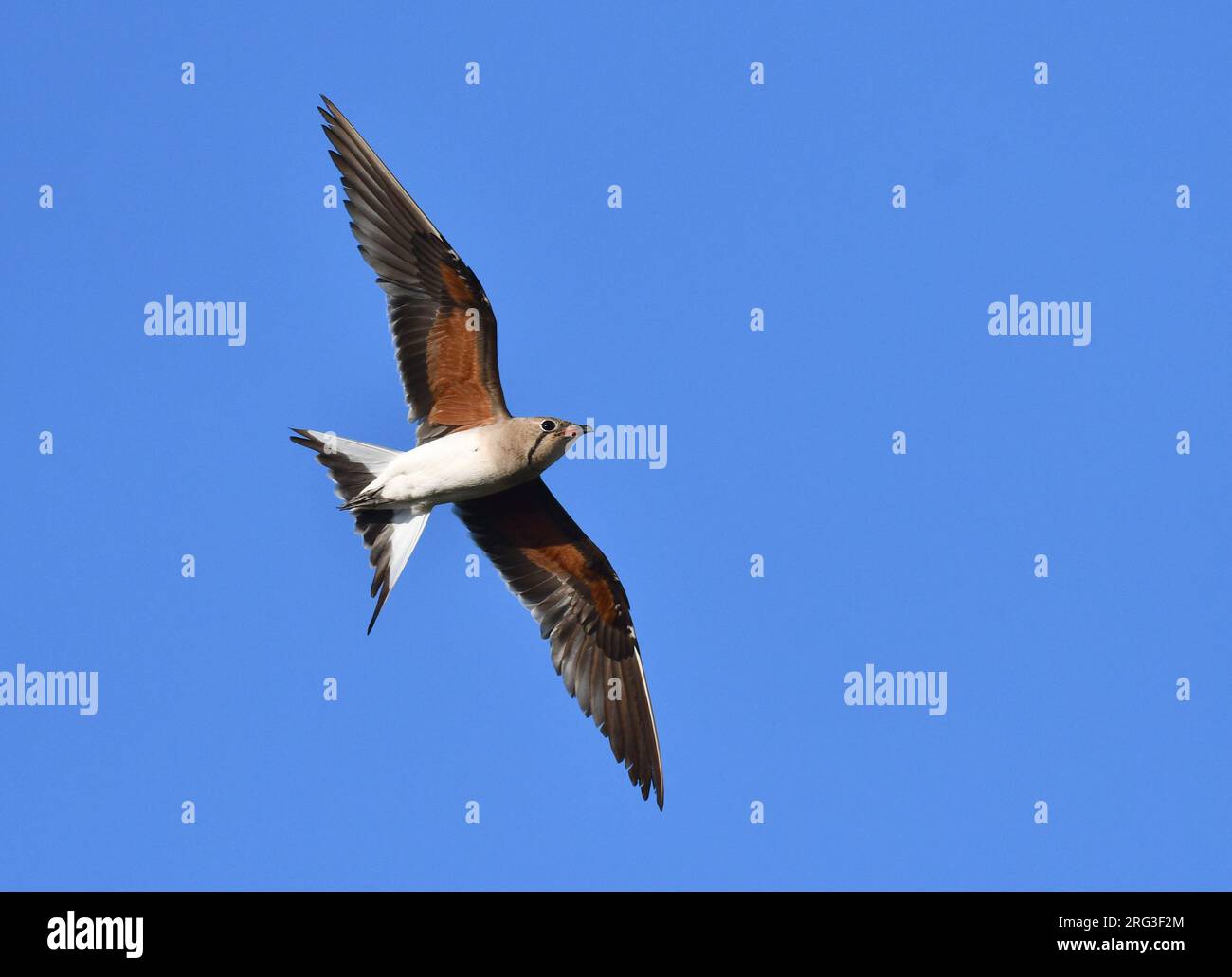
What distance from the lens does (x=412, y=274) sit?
1355 centimetres

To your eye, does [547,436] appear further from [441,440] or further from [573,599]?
[573,599]

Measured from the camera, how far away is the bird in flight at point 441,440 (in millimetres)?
13375

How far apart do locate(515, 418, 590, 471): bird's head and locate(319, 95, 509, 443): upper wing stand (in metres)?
0.46

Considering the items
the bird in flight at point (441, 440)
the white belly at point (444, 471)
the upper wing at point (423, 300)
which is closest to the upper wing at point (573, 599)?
the bird in flight at point (441, 440)

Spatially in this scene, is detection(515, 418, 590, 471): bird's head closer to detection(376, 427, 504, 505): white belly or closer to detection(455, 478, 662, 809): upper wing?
detection(376, 427, 504, 505): white belly

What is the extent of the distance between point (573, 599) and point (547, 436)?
2.01m

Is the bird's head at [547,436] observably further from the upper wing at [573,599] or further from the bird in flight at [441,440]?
the upper wing at [573,599]

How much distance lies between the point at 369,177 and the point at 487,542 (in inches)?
130

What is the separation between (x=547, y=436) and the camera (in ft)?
43.6

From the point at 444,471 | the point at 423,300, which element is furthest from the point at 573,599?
the point at 423,300

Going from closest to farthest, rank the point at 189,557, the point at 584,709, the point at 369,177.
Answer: the point at 369,177 → the point at 584,709 → the point at 189,557
